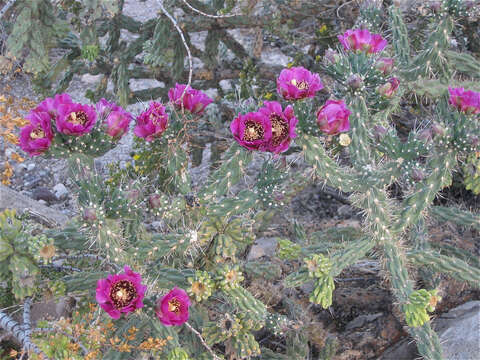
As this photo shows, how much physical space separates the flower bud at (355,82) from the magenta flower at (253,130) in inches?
14.8

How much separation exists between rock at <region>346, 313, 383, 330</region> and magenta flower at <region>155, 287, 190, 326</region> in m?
1.35

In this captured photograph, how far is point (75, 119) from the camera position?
195 cm

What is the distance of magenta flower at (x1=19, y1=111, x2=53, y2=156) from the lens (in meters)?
1.91

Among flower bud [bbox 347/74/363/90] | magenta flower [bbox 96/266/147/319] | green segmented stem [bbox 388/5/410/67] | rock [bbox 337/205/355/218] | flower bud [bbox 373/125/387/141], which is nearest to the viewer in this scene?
magenta flower [bbox 96/266/147/319]

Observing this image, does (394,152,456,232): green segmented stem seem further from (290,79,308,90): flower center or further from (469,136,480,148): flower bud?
(290,79,308,90): flower center

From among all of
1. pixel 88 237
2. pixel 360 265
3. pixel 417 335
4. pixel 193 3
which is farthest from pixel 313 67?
pixel 88 237

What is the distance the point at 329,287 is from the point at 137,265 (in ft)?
2.58

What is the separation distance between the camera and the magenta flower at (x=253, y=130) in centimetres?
192

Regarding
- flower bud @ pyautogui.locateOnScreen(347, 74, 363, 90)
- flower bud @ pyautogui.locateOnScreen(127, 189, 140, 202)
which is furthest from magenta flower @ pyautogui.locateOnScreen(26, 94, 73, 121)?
flower bud @ pyautogui.locateOnScreen(347, 74, 363, 90)

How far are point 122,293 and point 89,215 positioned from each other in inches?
11.7

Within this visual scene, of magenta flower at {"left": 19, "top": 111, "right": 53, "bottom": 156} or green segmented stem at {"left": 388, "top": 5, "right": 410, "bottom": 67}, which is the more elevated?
green segmented stem at {"left": 388, "top": 5, "right": 410, "bottom": 67}

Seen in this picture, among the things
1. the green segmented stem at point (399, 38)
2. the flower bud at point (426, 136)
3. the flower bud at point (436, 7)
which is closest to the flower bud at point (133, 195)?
the flower bud at point (426, 136)

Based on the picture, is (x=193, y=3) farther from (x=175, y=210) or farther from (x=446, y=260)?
(x=446, y=260)

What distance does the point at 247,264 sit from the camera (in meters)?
2.46
